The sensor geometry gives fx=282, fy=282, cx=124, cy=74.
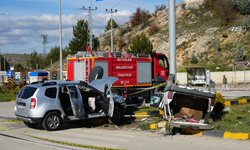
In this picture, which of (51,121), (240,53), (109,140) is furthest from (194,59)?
(109,140)

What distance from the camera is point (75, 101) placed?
9.87 metres

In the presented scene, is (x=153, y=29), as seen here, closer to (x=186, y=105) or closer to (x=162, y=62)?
(x=162, y=62)

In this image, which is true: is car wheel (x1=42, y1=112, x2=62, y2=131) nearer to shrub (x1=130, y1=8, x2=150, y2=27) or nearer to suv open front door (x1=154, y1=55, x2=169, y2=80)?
suv open front door (x1=154, y1=55, x2=169, y2=80)

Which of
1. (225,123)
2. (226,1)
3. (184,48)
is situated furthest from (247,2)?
(225,123)

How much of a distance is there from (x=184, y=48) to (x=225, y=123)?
44844 mm

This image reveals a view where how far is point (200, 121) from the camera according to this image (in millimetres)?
9180

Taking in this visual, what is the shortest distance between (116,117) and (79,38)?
55.4 meters

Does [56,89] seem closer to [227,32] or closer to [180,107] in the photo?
[180,107]

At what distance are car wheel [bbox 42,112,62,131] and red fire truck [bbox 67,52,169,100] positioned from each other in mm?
6429

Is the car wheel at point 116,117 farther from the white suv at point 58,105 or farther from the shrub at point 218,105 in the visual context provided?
the shrub at point 218,105

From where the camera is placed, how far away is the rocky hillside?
153 ft

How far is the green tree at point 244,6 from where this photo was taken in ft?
183

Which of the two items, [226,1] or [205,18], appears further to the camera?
[205,18]

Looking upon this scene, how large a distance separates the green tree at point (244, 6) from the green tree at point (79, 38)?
110ft
